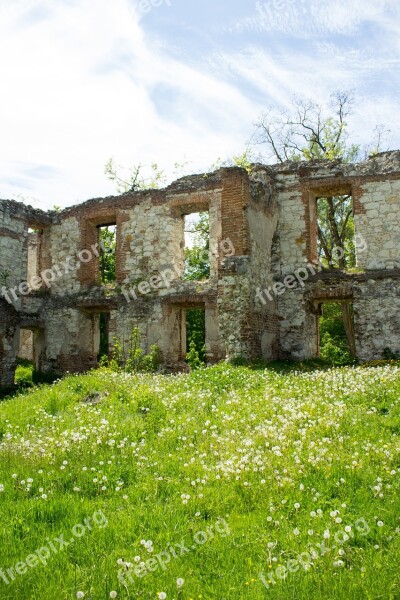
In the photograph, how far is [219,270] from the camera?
13531mm

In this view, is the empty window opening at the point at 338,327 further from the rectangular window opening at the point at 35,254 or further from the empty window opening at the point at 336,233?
the rectangular window opening at the point at 35,254

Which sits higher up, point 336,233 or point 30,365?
point 336,233

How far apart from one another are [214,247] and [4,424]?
9.30 meters

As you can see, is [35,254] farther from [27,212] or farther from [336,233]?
→ [336,233]

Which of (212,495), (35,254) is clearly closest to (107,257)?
(35,254)

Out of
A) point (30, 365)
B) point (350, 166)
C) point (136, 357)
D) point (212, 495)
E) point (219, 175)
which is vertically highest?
point (219, 175)

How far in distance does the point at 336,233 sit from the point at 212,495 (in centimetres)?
1870

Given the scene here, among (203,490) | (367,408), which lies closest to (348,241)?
(367,408)

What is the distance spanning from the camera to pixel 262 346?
45.3 feet

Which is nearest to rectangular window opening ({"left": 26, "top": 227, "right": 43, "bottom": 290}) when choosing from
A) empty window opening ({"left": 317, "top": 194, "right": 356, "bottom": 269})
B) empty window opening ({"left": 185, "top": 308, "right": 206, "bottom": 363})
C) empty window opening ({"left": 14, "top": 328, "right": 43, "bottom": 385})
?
empty window opening ({"left": 14, "top": 328, "right": 43, "bottom": 385})

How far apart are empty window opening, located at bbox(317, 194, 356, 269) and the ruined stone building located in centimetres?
658

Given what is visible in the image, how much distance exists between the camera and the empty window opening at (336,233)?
888 inches

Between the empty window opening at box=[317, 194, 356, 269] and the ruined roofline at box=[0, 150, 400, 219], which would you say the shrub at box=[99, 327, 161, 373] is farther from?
the empty window opening at box=[317, 194, 356, 269]

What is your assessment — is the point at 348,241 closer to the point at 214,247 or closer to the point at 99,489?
the point at 214,247
